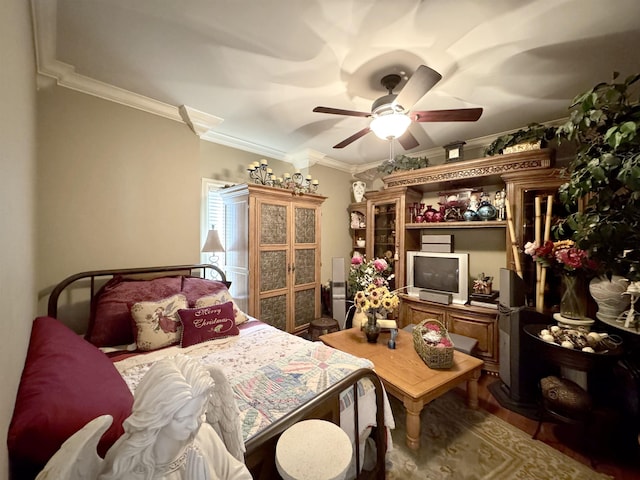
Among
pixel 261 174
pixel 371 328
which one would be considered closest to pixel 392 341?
pixel 371 328

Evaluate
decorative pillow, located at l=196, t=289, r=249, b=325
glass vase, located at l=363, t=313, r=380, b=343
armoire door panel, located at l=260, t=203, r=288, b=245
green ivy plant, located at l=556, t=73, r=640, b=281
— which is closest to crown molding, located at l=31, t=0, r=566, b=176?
armoire door panel, located at l=260, t=203, r=288, b=245

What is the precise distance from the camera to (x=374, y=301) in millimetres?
2254

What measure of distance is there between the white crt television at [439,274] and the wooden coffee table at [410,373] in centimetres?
100

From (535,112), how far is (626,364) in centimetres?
221

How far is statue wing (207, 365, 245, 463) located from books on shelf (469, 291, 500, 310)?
2903 millimetres

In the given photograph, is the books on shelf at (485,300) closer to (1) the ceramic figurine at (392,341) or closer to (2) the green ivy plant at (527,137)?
(1) the ceramic figurine at (392,341)

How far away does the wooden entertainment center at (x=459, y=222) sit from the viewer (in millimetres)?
2629

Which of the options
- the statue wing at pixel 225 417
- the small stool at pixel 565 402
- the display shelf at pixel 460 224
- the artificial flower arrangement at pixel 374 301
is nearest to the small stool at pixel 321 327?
the artificial flower arrangement at pixel 374 301

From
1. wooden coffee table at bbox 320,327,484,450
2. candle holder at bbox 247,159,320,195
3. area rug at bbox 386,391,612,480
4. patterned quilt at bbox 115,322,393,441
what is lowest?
area rug at bbox 386,391,612,480

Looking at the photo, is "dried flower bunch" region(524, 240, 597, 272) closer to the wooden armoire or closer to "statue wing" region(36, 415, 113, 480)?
the wooden armoire

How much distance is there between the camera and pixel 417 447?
68.3 inches

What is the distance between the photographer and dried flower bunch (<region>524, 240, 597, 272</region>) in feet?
6.15

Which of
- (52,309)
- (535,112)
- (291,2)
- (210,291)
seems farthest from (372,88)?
(52,309)

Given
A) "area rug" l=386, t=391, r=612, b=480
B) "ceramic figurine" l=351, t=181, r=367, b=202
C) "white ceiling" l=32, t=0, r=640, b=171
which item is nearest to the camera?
"white ceiling" l=32, t=0, r=640, b=171
